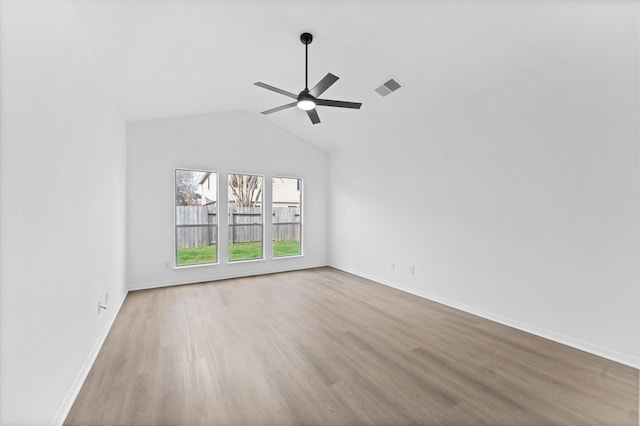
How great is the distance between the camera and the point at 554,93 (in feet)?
9.29

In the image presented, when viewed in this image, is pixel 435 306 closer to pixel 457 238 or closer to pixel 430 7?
pixel 457 238

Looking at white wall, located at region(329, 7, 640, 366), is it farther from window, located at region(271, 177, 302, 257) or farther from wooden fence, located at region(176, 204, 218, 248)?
wooden fence, located at region(176, 204, 218, 248)

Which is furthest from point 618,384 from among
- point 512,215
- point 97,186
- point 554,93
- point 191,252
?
point 191,252

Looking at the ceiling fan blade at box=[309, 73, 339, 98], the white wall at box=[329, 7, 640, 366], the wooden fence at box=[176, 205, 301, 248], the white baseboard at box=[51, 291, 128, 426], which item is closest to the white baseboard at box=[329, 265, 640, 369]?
the white wall at box=[329, 7, 640, 366]

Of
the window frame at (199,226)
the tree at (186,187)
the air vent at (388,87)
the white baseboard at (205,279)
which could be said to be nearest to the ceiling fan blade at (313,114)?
the air vent at (388,87)

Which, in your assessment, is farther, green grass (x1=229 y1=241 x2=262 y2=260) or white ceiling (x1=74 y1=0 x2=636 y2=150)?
green grass (x1=229 y1=241 x2=262 y2=260)

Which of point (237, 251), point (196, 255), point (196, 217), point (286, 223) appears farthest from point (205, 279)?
point (286, 223)

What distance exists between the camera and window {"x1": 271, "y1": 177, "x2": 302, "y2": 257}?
235 inches

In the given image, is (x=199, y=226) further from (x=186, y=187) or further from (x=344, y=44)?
(x=344, y=44)

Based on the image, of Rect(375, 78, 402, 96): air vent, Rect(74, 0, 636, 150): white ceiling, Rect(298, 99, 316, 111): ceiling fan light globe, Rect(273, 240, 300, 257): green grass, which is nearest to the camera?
Rect(74, 0, 636, 150): white ceiling

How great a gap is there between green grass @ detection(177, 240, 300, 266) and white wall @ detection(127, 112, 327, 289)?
0.52 ft

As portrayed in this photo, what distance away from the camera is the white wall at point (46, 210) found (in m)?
1.19

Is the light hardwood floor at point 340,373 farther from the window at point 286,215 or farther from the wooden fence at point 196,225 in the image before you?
the window at point 286,215

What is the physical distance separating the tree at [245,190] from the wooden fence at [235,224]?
5.4 inches
